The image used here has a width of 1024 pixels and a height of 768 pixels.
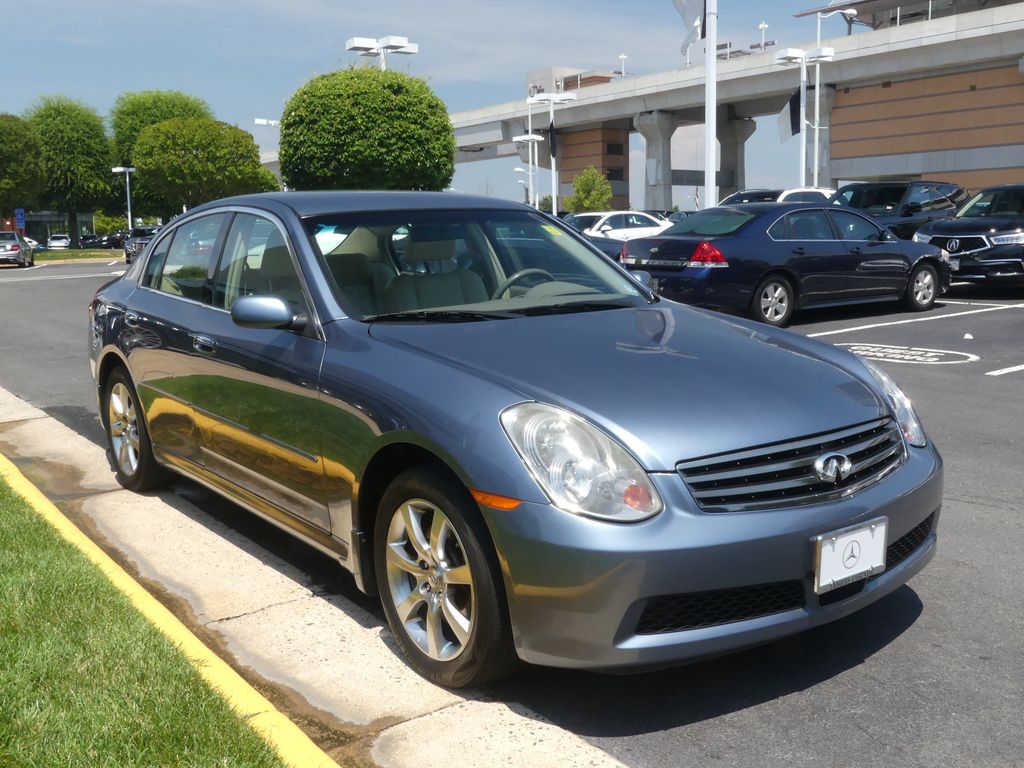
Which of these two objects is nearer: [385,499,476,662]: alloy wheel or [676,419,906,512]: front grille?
[676,419,906,512]: front grille

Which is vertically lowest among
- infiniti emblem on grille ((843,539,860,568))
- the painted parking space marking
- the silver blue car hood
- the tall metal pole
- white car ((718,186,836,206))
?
the painted parking space marking

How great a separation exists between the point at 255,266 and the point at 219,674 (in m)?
1.85

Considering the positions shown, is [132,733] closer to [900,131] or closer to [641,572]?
[641,572]

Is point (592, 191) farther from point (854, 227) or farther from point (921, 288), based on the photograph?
point (854, 227)

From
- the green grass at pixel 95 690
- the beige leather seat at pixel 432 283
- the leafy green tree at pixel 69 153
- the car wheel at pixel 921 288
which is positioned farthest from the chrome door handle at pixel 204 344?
the leafy green tree at pixel 69 153

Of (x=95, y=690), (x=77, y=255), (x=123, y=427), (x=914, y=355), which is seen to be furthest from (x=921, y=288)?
(x=77, y=255)

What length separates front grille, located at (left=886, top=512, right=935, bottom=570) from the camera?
11.5ft

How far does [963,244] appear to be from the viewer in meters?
16.0

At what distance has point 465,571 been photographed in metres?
3.31

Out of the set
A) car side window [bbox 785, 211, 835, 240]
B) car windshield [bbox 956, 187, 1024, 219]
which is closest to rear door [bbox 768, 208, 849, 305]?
car side window [bbox 785, 211, 835, 240]

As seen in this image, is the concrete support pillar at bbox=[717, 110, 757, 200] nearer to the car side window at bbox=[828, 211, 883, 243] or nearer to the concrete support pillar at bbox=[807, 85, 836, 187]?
the concrete support pillar at bbox=[807, 85, 836, 187]

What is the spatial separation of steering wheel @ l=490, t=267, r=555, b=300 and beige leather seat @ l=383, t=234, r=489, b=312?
6 cm

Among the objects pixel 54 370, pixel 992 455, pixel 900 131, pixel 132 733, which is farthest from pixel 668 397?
pixel 900 131

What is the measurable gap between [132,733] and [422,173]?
3071 centimetres
